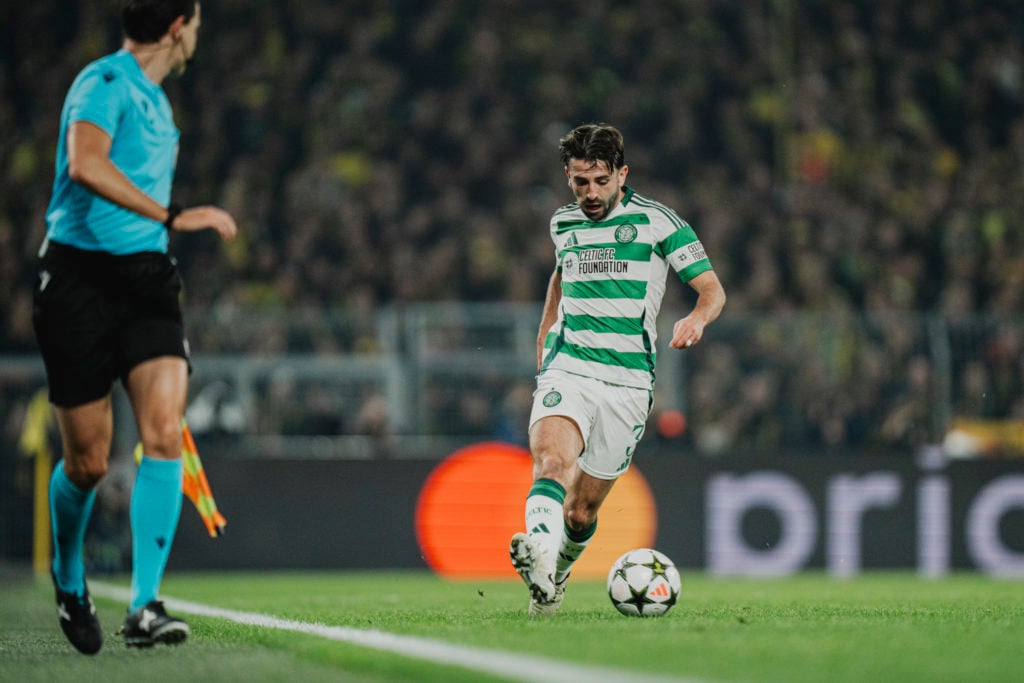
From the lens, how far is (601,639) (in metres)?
4.93

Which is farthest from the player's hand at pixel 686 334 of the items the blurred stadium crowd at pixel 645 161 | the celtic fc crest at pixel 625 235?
the blurred stadium crowd at pixel 645 161

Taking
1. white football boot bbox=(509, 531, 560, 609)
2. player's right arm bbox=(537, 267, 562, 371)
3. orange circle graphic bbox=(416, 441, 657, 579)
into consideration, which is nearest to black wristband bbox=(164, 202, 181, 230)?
white football boot bbox=(509, 531, 560, 609)

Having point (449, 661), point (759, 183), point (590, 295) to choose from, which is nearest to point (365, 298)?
point (759, 183)

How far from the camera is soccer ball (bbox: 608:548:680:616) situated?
635cm

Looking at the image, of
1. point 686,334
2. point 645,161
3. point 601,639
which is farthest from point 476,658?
point 645,161

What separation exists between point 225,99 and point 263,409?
5.56m

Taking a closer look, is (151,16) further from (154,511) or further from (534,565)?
(534,565)

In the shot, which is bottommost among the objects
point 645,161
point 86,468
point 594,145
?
point 86,468

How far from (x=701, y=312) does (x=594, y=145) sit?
825 mm

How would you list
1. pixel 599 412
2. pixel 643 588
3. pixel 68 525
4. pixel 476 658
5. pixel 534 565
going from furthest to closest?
pixel 599 412 → pixel 643 588 → pixel 534 565 → pixel 68 525 → pixel 476 658

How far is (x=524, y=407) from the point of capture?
13.3 meters

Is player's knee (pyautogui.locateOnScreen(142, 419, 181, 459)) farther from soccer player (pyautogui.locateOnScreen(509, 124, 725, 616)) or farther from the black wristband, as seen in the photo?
soccer player (pyautogui.locateOnScreen(509, 124, 725, 616))

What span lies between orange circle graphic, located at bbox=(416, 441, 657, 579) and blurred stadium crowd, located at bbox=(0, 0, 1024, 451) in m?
1.07

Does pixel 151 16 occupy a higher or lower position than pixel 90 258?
higher
